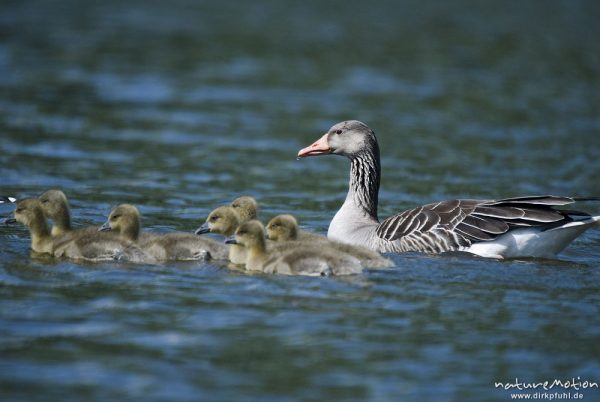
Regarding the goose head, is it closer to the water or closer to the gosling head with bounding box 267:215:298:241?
the water

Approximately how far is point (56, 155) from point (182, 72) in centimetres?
924

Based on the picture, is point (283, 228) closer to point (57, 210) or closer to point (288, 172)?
point (57, 210)

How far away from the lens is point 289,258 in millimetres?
10773

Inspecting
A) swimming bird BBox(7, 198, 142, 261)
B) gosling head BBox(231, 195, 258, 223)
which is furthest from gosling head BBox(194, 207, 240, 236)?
swimming bird BBox(7, 198, 142, 261)

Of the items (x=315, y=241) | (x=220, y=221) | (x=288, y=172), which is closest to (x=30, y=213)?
(x=220, y=221)

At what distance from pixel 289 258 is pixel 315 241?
67 cm

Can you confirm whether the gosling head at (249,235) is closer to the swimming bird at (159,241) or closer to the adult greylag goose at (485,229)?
the swimming bird at (159,241)

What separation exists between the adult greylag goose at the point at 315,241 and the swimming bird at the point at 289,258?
0.22 m

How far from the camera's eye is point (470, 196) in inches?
650

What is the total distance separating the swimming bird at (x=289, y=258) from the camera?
10703mm

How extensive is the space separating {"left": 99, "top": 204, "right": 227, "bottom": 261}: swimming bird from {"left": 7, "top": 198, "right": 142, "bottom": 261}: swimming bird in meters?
0.15

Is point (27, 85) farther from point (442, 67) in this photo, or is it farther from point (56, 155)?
point (442, 67)

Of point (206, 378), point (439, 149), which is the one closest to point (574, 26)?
point (439, 149)

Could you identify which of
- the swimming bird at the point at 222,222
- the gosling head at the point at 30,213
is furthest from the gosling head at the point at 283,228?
the gosling head at the point at 30,213
